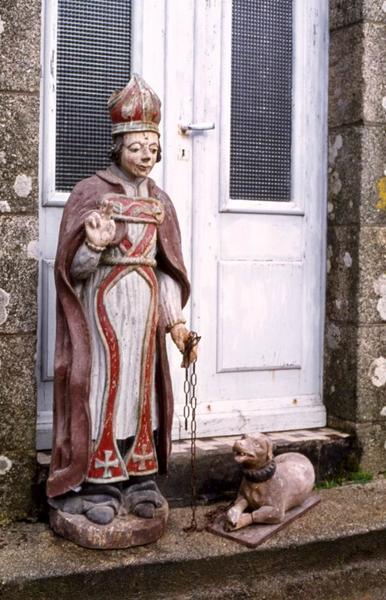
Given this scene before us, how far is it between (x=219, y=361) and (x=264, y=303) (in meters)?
0.41

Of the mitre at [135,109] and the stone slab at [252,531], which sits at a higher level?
the mitre at [135,109]

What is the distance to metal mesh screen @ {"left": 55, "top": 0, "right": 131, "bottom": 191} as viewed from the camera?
4.15 metres

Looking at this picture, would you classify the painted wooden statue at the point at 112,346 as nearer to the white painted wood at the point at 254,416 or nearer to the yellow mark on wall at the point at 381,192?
the white painted wood at the point at 254,416

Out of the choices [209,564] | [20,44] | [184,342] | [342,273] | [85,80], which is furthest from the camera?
[342,273]

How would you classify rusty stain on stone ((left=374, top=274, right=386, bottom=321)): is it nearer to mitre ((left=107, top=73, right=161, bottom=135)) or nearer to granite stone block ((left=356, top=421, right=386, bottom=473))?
granite stone block ((left=356, top=421, right=386, bottom=473))

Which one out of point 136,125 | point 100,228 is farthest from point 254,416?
point 136,125

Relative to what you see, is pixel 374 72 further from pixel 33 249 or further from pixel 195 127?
pixel 33 249

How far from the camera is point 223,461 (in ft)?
13.9

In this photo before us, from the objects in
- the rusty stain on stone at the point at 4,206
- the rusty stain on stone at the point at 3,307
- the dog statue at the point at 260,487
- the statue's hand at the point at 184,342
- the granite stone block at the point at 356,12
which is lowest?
the dog statue at the point at 260,487

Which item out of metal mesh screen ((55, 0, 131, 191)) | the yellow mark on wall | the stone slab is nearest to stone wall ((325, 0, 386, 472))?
the yellow mark on wall

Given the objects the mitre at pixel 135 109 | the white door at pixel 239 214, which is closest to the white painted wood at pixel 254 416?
the white door at pixel 239 214

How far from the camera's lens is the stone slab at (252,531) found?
3.61 m

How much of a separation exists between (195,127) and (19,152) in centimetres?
105

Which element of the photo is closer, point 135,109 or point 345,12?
point 135,109
